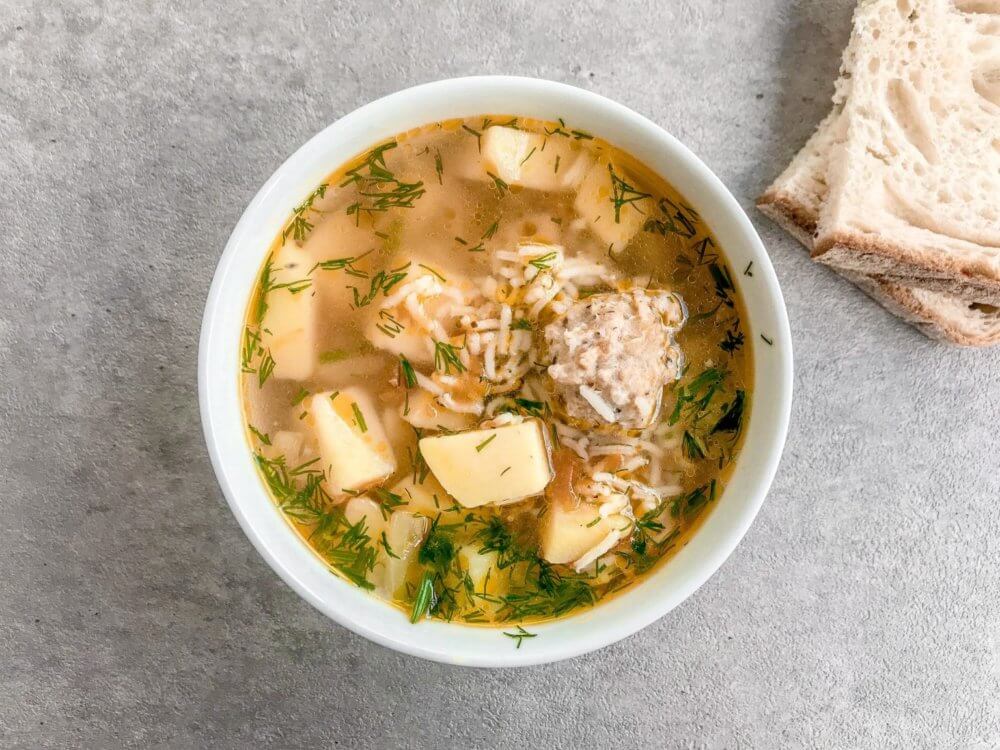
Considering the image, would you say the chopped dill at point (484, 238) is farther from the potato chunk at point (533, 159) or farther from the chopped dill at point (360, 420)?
the chopped dill at point (360, 420)

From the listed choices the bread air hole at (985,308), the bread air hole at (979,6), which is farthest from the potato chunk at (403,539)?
the bread air hole at (979,6)

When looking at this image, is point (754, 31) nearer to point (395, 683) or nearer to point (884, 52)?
point (884, 52)

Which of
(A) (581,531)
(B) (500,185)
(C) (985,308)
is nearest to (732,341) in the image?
(A) (581,531)

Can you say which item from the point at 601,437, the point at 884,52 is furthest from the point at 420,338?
the point at 884,52

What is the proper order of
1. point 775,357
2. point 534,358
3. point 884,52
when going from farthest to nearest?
point 884,52 < point 534,358 < point 775,357

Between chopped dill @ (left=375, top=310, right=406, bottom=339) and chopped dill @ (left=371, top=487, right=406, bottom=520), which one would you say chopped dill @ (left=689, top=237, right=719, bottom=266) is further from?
chopped dill @ (left=371, top=487, right=406, bottom=520)
